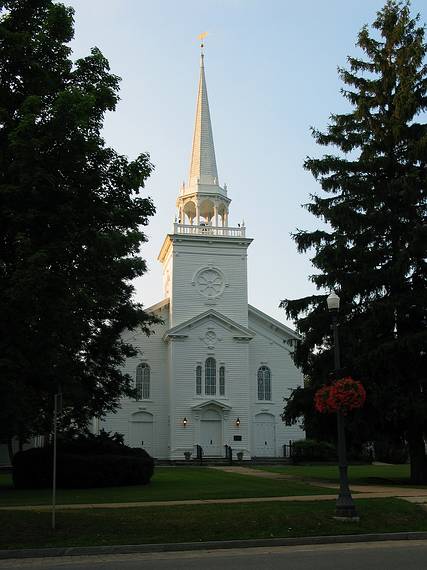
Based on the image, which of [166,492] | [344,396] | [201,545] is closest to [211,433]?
[166,492]

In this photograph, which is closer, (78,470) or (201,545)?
(201,545)

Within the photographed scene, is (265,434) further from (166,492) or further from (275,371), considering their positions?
(166,492)

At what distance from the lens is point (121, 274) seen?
29156 millimetres

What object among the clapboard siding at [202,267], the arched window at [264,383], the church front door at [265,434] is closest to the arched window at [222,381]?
the arched window at [264,383]

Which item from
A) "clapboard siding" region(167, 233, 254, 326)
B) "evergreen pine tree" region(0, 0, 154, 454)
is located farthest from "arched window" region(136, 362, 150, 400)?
"evergreen pine tree" region(0, 0, 154, 454)

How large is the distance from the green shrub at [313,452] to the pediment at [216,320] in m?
8.35

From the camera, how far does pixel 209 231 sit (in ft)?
163

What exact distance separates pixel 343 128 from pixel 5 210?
54.6ft

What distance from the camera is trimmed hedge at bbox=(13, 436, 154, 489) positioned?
23.7m

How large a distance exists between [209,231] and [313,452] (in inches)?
688

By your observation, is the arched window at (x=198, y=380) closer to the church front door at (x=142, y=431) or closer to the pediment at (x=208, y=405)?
the pediment at (x=208, y=405)

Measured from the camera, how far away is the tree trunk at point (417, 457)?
23750 millimetres

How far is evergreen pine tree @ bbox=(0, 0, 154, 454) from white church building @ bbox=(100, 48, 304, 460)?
29856 millimetres

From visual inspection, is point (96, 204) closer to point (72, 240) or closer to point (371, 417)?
point (72, 240)
